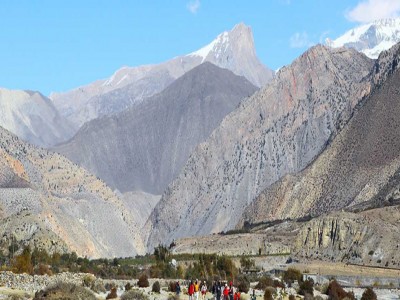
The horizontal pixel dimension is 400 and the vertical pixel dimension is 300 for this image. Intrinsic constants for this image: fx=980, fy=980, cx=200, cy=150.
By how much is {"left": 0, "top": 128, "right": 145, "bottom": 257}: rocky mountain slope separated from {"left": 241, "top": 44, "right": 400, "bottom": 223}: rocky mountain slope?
26110mm

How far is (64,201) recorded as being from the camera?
586ft

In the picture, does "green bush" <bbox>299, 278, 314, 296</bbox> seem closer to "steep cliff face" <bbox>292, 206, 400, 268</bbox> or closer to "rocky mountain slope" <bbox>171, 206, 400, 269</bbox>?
"rocky mountain slope" <bbox>171, 206, 400, 269</bbox>

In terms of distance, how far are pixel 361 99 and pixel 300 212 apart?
3758 cm

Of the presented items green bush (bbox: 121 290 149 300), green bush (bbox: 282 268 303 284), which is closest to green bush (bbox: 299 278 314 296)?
green bush (bbox: 282 268 303 284)

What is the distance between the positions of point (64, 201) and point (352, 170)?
175 feet

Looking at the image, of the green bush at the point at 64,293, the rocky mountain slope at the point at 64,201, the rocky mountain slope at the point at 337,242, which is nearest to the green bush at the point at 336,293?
the green bush at the point at 64,293

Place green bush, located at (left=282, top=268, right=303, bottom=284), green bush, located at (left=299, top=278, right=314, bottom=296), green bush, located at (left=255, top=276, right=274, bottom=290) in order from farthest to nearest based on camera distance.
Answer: green bush, located at (left=282, top=268, right=303, bottom=284)
green bush, located at (left=255, top=276, right=274, bottom=290)
green bush, located at (left=299, top=278, right=314, bottom=296)

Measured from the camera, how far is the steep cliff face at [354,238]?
98.6 m

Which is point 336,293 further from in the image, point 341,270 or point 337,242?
point 337,242

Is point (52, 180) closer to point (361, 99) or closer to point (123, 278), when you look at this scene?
point (361, 99)

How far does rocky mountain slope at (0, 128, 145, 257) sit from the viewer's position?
485ft

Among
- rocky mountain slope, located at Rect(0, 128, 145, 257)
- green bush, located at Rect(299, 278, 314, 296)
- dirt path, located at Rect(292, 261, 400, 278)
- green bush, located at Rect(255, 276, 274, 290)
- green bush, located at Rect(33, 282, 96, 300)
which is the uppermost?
rocky mountain slope, located at Rect(0, 128, 145, 257)

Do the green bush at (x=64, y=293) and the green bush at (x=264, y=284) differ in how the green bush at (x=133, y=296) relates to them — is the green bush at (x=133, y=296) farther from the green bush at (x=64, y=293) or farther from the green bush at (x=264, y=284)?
the green bush at (x=264, y=284)

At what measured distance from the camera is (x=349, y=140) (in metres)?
170
